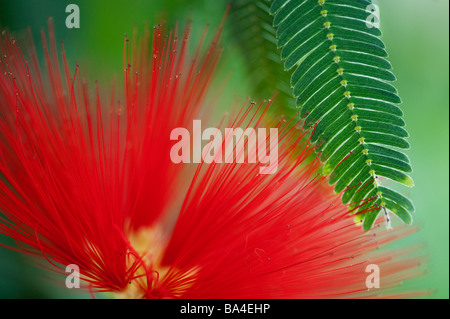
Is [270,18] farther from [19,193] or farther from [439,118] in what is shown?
[439,118]

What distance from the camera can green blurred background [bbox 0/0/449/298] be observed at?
107 centimetres

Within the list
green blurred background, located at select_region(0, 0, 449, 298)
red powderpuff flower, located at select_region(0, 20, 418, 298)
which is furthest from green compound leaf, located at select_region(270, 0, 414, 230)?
green blurred background, located at select_region(0, 0, 449, 298)

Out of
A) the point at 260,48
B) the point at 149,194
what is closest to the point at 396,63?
the point at 260,48

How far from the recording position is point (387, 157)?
34.1 inches

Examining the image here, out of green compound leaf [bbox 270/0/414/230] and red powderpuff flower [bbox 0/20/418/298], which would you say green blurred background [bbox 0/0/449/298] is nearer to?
red powderpuff flower [bbox 0/20/418/298]

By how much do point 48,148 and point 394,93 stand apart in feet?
1.96

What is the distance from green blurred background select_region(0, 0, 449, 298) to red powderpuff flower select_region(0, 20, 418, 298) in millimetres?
127

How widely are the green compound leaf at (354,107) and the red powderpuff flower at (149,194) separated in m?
0.05

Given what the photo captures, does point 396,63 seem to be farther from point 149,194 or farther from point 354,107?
point 149,194

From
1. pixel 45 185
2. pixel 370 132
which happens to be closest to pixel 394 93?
pixel 370 132

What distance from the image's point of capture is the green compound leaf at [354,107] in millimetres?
868

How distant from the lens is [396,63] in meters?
1.45

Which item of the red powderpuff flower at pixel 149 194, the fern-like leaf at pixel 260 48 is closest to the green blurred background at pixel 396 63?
the fern-like leaf at pixel 260 48
